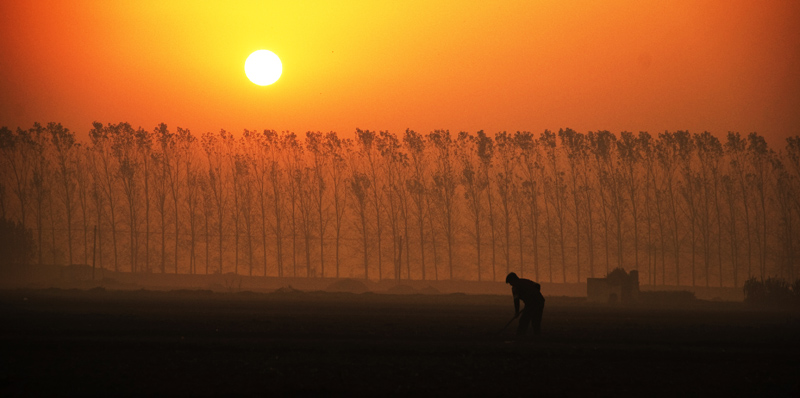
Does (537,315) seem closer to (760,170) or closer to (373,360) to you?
(373,360)

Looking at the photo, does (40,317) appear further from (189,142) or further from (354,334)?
(189,142)

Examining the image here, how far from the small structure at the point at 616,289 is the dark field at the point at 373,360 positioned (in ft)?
111

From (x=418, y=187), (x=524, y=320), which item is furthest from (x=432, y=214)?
(x=524, y=320)

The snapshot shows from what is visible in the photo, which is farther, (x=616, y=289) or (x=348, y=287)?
(x=348, y=287)

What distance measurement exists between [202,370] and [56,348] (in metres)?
4.54

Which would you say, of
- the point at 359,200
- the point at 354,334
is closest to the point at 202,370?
the point at 354,334

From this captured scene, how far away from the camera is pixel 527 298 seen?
2286 centimetres

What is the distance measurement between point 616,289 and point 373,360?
153 feet

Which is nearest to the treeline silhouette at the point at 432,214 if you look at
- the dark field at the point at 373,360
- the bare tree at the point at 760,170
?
the bare tree at the point at 760,170

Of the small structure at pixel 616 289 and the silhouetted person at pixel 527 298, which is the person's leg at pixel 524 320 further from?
the small structure at pixel 616 289

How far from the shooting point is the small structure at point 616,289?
61219mm

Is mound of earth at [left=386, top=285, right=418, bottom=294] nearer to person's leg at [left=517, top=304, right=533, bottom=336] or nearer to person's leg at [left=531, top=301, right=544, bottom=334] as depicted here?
person's leg at [left=517, top=304, right=533, bottom=336]

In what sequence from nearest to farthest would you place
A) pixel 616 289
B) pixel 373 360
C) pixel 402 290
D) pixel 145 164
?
1. pixel 373 360
2. pixel 616 289
3. pixel 402 290
4. pixel 145 164

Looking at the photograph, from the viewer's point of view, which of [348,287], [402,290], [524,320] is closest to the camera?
[524,320]
